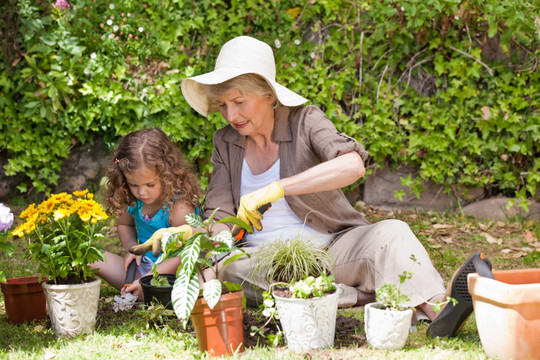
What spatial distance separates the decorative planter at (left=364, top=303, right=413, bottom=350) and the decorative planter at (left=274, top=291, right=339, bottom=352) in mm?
130

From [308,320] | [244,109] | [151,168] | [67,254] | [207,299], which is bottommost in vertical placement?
[308,320]

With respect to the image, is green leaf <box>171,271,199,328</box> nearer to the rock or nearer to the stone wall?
the stone wall

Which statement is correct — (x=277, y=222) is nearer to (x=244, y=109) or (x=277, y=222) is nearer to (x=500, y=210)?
(x=244, y=109)

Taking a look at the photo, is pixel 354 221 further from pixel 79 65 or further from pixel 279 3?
pixel 79 65

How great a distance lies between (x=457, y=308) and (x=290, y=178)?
816mm

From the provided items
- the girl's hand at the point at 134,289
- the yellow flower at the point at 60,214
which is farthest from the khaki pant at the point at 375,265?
the yellow flower at the point at 60,214

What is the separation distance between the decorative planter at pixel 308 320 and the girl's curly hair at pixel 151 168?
1.12 m

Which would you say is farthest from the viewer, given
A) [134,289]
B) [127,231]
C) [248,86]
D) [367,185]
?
[367,185]

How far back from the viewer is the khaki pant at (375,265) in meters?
2.38

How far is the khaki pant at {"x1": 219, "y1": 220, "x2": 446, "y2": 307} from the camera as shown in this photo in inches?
93.8

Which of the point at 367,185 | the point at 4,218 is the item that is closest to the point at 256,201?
the point at 4,218

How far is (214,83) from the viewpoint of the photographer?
257 centimetres

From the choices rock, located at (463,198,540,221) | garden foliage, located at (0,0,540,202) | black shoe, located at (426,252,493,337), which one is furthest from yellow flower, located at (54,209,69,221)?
rock, located at (463,198,540,221)

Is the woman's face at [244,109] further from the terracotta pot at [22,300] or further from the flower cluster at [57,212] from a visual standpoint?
the terracotta pot at [22,300]
